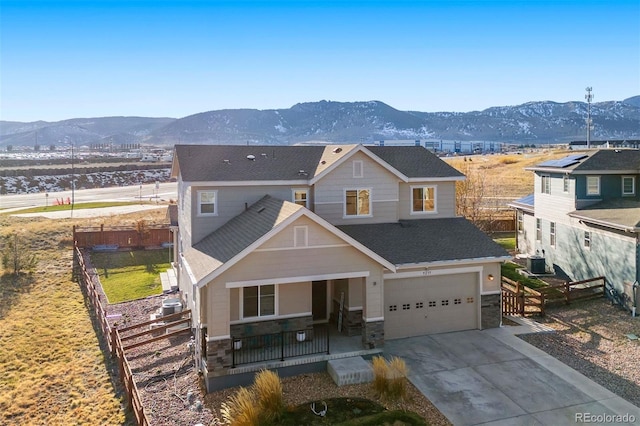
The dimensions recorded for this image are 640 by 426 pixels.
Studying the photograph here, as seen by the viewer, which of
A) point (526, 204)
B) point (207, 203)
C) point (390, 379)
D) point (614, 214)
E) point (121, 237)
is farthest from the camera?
point (121, 237)

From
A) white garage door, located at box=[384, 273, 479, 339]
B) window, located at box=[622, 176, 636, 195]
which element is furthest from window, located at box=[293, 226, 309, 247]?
window, located at box=[622, 176, 636, 195]

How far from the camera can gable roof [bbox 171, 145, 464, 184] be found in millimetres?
18984

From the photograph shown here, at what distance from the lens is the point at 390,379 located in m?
12.7

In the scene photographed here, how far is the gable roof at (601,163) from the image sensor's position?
23.3 m

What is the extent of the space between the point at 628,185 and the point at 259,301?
20.1 m

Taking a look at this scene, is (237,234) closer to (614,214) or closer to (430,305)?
(430,305)

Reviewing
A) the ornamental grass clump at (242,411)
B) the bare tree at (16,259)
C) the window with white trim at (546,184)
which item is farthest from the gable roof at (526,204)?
the bare tree at (16,259)

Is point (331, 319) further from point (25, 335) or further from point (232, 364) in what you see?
point (25, 335)

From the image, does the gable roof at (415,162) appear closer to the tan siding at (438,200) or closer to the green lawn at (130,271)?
the tan siding at (438,200)

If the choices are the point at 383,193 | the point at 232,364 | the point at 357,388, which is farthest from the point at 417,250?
the point at 232,364

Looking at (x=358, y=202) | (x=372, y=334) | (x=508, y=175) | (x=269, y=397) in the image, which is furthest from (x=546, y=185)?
(x=508, y=175)

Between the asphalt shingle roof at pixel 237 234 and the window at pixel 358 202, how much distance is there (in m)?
3.26

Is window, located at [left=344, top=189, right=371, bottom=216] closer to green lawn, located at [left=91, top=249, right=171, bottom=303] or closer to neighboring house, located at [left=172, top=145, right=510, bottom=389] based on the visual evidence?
neighboring house, located at [left=172, top=145, right=510, bottom=389]

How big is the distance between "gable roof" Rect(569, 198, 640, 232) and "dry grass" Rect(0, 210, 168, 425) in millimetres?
19722
